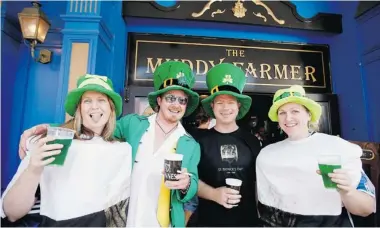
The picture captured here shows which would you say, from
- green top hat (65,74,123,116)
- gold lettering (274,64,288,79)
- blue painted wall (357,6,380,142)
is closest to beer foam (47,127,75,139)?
green top hat (65,74,123,116)

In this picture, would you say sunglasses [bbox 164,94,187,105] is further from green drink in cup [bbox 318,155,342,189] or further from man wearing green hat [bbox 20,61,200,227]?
green drink in cup [bbox 318,155,342,189]

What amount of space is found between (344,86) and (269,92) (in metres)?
1.14

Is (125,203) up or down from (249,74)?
down

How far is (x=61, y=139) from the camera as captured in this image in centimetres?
111

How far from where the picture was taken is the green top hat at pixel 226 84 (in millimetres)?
1830

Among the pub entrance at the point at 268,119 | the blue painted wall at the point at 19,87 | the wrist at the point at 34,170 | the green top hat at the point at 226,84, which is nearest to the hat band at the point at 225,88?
the green top hat at the point at 226,84

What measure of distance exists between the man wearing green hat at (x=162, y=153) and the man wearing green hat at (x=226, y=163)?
0.18 metres

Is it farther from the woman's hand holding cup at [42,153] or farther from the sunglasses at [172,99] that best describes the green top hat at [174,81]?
the woman's hand holding cup at [42,153]

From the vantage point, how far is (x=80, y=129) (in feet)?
4.44

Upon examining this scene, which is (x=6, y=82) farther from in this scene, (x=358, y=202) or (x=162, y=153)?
(x=358, y=202)

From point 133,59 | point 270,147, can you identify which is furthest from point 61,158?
point 133,59

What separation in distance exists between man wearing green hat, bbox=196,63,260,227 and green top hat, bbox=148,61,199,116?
158 mm

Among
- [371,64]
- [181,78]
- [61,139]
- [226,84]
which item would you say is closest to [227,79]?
[226,84]

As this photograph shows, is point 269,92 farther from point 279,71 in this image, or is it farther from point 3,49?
point 3,49
